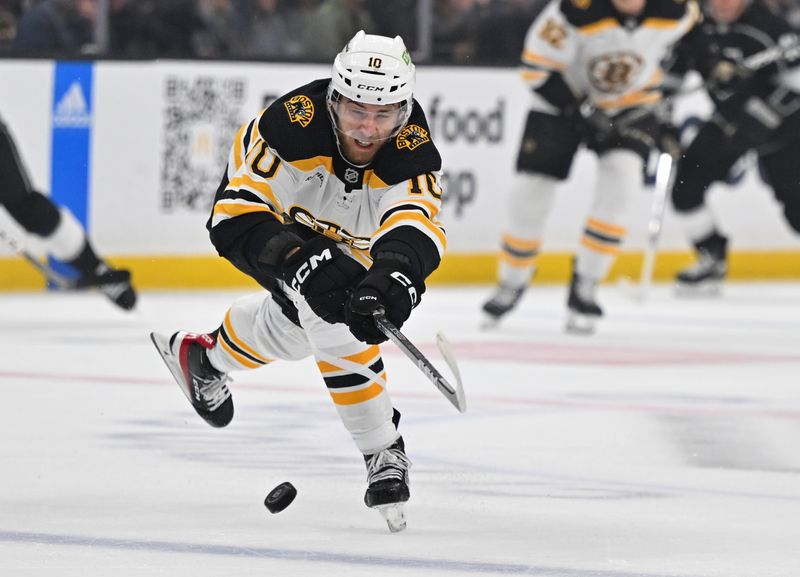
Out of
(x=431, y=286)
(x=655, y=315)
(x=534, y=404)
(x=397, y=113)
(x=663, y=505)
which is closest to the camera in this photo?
(x=397, y=113)

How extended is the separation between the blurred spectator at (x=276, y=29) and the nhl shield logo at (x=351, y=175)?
4384 millimetres

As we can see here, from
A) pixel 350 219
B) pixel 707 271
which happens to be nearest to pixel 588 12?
pixel 707 271

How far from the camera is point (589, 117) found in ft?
22.8

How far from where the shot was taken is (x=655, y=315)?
7.72 metres

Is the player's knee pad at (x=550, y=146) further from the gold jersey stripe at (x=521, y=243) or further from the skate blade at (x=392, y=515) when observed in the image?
the skate blade at (x=392, y=515)

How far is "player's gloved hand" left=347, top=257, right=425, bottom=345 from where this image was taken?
3217 mm

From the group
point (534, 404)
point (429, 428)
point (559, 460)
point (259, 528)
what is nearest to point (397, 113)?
point (259, 528)

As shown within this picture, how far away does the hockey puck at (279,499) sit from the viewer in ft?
11.3

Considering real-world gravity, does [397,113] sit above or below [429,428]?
above

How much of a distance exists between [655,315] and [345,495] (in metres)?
4.13

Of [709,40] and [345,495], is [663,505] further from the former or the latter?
[709,40]

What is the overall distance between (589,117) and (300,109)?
3.59 m

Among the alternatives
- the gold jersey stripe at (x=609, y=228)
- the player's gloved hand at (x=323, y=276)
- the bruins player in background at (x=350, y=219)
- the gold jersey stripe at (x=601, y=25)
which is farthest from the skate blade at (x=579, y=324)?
the player's gloved hand at (x=323, y=276)

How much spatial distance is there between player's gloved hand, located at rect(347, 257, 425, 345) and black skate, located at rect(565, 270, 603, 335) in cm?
369
